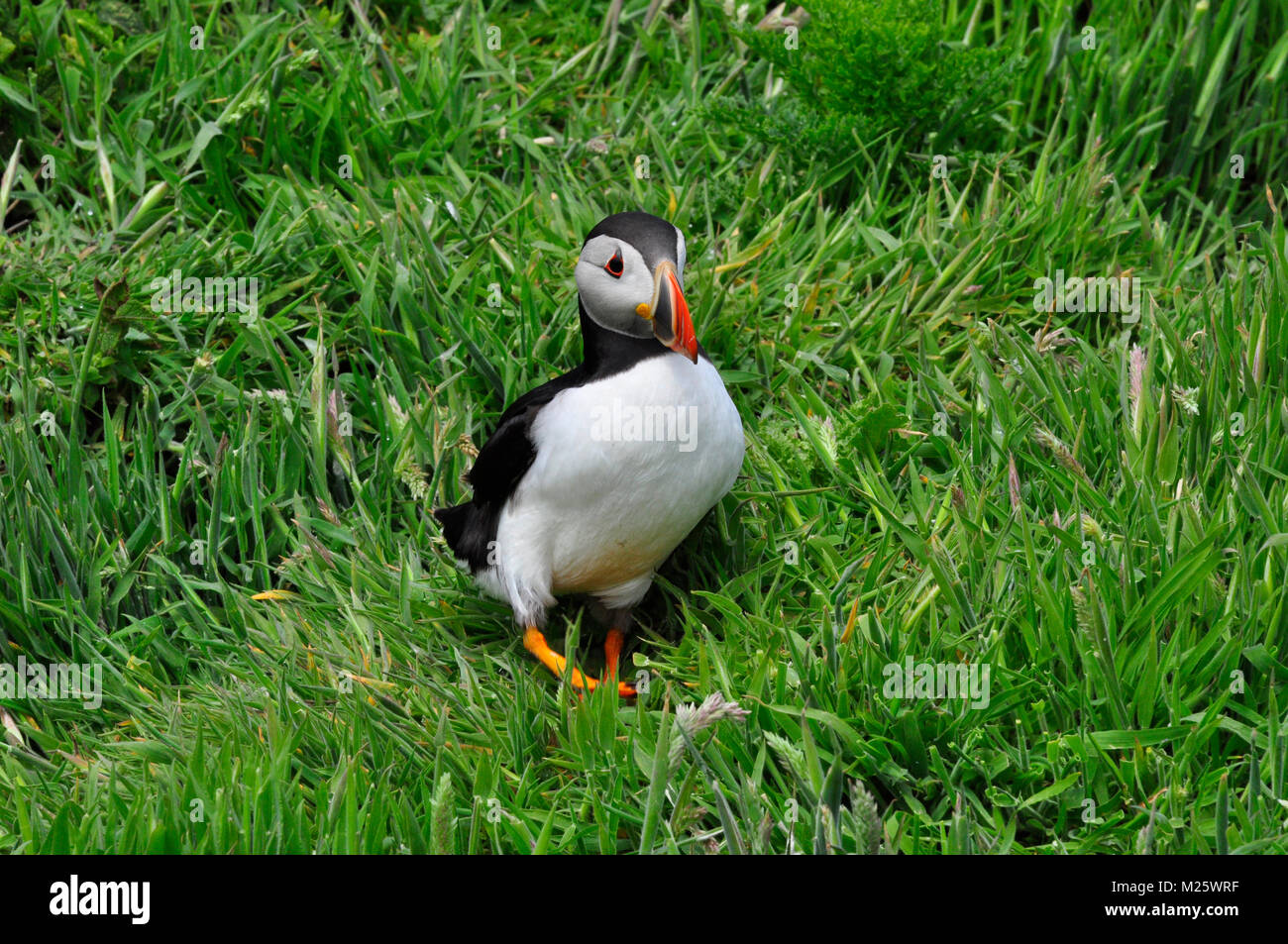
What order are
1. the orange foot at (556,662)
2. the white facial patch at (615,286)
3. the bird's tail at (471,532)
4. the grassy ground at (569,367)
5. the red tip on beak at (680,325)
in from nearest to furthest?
1. the grassy ground at (569,367)
2. the red tip on beak at (680,325)
3. the white facial patch at (615,286)
4. the orange foot at (556,662)
5. the bird's tail at (471,532)

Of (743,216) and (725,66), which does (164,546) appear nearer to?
(743,216)

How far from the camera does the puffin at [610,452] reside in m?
3.61

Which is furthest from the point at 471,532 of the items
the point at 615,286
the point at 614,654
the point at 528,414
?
the point at 615,286

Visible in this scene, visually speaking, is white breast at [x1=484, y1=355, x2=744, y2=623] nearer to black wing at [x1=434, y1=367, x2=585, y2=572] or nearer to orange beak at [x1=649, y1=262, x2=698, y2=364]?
black wing at [x1=434, y1=367, x2=585, y2=572]

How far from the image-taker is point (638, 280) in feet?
11.8

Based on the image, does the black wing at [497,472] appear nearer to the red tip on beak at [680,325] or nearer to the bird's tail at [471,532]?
the bird's tail at [471,532]

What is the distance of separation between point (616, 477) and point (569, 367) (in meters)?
1.28

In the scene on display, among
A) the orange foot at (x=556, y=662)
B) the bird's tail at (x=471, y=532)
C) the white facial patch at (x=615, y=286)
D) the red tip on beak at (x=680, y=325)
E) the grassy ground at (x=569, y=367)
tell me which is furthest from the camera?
the bird's tail at (x=471, y=532)

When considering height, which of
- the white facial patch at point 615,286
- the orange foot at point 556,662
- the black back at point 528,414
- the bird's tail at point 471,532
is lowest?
the orange foot at point 556,662

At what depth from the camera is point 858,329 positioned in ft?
15.8

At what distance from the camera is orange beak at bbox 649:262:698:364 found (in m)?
3.48

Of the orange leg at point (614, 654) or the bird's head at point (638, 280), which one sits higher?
the bird's head at point (638, 280)

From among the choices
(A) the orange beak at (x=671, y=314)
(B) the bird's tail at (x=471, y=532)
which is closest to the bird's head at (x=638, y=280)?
(A) the orange beak at (x=671, y=314)

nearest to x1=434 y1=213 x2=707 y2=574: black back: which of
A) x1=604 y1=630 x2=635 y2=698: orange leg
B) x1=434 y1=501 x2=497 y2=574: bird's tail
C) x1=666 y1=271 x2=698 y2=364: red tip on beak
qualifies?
x1=434 y1=501 x2=497 y2=574: bird's tail
